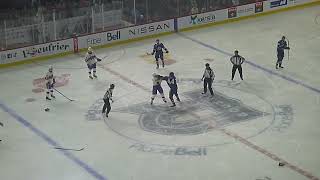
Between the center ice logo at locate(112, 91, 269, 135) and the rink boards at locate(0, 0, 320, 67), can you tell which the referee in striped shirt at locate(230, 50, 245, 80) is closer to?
the center ice logo at locate(112, 91, 269, 135)

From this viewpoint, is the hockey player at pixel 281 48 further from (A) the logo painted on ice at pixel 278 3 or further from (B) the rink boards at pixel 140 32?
(A) the logo painted on ice at pixel 278 3

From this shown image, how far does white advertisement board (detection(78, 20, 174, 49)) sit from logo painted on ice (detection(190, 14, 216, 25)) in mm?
981

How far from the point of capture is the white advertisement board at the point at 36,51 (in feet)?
77.6

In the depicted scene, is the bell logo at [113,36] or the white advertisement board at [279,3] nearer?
the bell logo at [113,36]

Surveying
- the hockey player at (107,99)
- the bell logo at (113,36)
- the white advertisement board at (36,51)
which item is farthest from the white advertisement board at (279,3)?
the hockey player at (107,99)

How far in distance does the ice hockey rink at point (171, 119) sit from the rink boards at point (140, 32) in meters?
0.44

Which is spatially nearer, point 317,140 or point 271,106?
point 317,140

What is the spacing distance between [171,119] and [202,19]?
10.0 m

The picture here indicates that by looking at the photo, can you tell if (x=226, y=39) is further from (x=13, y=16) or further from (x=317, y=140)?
(x=317, y=140)

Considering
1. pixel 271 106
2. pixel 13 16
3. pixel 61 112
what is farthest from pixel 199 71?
pixel 13 16

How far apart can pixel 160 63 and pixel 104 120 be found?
17.7 ft

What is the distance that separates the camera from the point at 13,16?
80.1 ft

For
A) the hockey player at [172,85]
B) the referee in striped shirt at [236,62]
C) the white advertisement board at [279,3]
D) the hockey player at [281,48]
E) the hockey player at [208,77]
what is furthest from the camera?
the white advertisement board at [279,3]

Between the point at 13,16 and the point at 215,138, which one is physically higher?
the point at 13,16
